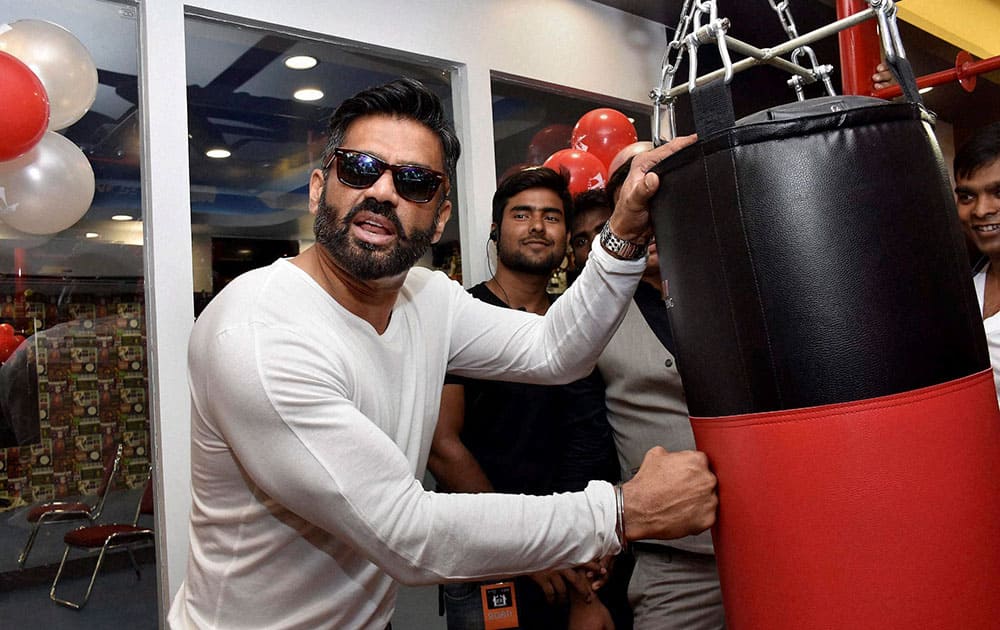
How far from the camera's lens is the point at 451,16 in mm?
3482

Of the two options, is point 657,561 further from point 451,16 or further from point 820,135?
point 451,16

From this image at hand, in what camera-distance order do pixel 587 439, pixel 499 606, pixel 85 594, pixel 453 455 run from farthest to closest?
pixel 85 594 → pixel 453 455 → pixel 587 439 → pixel 499 606

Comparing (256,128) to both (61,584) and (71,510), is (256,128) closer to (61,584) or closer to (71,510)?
(71,510)

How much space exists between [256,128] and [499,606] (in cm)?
215

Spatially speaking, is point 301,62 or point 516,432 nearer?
point 516,432

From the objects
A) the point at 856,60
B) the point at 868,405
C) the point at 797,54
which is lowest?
the point at 868,405

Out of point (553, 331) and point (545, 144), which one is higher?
point (545, 144)

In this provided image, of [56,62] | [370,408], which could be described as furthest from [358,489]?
[56,62]

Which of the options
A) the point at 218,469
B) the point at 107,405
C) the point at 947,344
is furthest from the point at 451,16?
the point at 947,344

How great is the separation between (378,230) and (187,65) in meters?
1.79

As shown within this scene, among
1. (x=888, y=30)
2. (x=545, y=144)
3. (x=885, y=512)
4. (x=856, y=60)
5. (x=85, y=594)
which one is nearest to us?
(x=885, y=512)

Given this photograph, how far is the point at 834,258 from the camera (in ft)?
3.35

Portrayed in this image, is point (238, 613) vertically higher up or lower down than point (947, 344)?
lower down

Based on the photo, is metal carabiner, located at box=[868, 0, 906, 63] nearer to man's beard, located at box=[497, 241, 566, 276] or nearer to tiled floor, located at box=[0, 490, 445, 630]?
man's beard, located at box=[497, 241, 566, 276]
